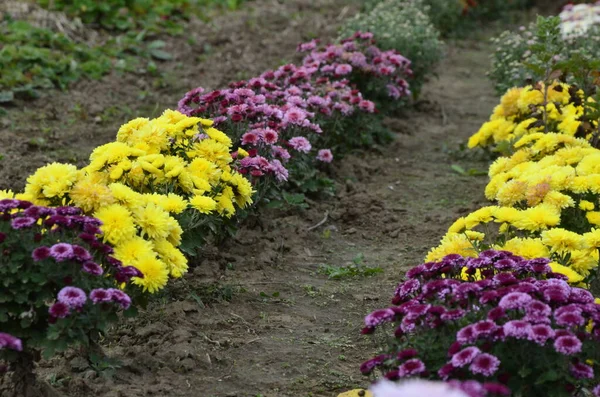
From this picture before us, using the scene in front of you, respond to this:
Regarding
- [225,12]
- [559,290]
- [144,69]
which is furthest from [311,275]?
[225,12]

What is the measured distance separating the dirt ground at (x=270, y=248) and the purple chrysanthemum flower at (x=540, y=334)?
114 cm

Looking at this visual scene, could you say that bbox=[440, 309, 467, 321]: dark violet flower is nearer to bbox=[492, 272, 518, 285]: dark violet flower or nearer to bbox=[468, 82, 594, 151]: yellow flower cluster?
bbox=[492, 272, 518, 285]: dark violet flower

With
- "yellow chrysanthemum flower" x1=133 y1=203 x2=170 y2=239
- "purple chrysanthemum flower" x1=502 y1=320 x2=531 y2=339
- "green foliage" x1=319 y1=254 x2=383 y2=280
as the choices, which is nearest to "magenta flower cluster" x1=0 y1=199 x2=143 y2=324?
"yellow chrysanthemum flower" x1=133 y1=203 x2=170 y2=239

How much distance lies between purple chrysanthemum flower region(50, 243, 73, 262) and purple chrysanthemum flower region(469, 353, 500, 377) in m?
1.46

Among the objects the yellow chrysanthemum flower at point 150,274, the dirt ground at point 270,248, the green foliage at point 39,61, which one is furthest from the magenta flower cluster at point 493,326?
the green foliage at point 39,61

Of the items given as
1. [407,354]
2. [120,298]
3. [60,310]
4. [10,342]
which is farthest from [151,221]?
[407,354]

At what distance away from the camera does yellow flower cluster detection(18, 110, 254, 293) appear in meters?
3.88

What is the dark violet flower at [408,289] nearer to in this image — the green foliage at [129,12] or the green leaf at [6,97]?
the green leaf at [6,97]

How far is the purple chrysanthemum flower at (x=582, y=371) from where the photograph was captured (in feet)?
Result: 10.7

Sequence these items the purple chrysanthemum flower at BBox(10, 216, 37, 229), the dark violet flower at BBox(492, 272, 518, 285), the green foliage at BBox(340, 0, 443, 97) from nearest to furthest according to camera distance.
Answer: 1. the purple chrysanthemum flower at BBox(10, 216, 37, 229)
2. the dark violet flower at BBox(492, 272, 518, 285)
3. the green foliage at BBox(340, 0, 443, 97)

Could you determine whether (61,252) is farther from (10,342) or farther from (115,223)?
(115,223)

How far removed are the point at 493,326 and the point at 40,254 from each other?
1.62 m

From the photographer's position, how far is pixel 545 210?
467 cm

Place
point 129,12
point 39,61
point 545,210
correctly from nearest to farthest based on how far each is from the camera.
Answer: point 545,210 < point 39,61 < point 129,12
